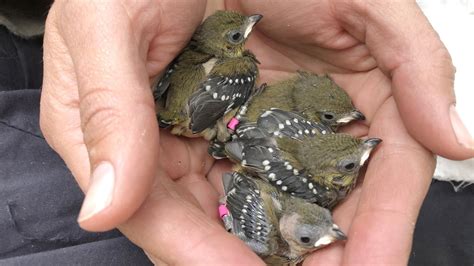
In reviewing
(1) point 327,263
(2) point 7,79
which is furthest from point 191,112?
(2) point 7,79

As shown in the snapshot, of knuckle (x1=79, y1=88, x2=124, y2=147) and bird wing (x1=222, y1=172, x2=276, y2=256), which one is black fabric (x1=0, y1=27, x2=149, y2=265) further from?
knuckle (x1=79, y1=88, x2=124, y2=147)

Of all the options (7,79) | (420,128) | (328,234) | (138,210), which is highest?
(420,128)

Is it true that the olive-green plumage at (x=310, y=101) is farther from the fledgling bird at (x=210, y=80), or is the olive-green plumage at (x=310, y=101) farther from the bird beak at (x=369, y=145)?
the bird beak at (x=369, y=145)

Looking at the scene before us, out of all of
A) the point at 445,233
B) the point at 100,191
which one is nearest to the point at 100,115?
the point at 100,191

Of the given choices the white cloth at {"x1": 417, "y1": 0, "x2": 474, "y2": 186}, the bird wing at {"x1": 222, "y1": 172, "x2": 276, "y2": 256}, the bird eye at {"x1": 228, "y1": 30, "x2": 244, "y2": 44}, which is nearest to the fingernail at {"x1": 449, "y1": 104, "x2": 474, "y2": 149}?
the bird wing at {"x1": 222, "y1": 172, "x2": 276, "y2": 256}

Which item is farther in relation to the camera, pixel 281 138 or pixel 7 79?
pixel 7 79

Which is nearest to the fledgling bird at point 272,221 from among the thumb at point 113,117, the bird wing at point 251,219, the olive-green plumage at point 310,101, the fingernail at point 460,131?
the bird wing at point 251,219

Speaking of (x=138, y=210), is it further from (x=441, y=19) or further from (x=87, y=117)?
(x=441, y=19)
